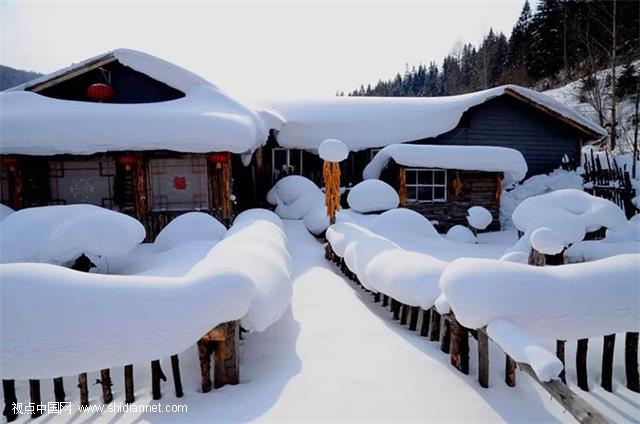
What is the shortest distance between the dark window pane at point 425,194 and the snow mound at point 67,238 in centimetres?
1057

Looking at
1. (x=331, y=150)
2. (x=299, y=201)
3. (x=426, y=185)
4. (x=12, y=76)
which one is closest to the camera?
(x=331, y=150)

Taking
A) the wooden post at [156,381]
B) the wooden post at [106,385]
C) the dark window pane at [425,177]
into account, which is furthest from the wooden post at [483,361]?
the dark window pane at [425,177]

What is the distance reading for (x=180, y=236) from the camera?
8172 mm

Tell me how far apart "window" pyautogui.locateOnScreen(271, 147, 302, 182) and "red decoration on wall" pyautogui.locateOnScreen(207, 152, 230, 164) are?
6574 mm

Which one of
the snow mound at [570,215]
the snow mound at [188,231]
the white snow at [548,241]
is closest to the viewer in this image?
the white snow at [548,241]

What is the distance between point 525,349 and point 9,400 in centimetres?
451

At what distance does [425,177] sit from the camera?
14602 millimetres

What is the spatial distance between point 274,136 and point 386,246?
11.9 m

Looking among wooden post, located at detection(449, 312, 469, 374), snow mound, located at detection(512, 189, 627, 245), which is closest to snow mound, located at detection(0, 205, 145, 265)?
wooden post, located at detection(449, 312, 469, 374)

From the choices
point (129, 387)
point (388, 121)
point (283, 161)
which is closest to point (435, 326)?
point (129, 387)

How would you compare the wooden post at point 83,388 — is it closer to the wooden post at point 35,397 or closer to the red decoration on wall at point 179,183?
the wooden post at point 35,397

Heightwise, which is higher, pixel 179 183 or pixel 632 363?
pixel 179 183

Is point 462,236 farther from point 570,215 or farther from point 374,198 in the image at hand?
point 570,215

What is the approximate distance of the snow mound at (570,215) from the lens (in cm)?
802
